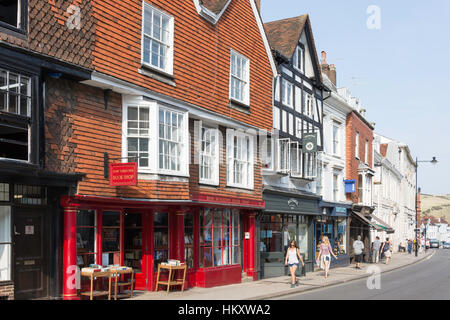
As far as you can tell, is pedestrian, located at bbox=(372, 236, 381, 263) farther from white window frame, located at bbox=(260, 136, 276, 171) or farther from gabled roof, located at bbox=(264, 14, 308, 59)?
gabled roof, located at bbox=(264, 14, 308, 59)

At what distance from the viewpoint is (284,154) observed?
961 inches

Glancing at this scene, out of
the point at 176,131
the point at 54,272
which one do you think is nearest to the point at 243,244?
the point at 176,131

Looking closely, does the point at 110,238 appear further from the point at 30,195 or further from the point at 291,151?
the point at 291,151

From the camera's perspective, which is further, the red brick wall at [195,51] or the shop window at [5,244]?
the red brick wall at [195,51]

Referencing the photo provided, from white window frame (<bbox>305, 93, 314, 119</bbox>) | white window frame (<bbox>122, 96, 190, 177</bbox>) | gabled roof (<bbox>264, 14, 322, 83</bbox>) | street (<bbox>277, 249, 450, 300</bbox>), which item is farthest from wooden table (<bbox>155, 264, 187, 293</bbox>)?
white window frame (<bbox>305, 93, 314, 119</bbox>)

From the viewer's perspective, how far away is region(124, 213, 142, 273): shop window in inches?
626

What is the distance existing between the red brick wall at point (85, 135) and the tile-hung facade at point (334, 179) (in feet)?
55.5

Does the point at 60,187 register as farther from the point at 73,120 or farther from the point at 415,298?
the point at 415,298

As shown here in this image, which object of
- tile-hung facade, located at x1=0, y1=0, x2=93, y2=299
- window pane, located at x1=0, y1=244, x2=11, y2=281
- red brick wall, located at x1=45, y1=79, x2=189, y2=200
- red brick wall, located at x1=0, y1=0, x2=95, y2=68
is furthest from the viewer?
red brick wall, located at x1=45, y1=79, x2=189, y2=200

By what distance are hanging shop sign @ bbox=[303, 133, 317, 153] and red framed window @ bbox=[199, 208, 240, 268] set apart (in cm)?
647

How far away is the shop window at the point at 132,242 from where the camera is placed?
1591 centimetres

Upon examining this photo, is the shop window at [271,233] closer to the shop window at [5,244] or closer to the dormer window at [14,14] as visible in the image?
the shop window at [5,244]

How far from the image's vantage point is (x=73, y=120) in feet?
42.0

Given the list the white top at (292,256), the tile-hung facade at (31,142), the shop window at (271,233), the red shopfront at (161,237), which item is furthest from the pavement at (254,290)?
the tile-hung facade at (31,142)
